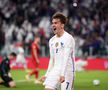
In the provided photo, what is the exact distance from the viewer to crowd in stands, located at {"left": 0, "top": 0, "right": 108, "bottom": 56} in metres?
30.9

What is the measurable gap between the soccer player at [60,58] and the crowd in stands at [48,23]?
65.0 feet

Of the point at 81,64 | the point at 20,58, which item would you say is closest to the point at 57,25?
the point at 20,58

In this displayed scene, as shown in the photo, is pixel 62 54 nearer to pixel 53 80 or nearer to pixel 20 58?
pixel 53 80

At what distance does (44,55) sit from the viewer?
101 ft

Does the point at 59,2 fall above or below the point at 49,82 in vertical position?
above

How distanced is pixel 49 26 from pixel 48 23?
0.44 m

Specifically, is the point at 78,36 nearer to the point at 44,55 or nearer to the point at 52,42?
the point at 44,55

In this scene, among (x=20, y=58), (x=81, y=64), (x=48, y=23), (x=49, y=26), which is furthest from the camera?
(x=48, y=23)

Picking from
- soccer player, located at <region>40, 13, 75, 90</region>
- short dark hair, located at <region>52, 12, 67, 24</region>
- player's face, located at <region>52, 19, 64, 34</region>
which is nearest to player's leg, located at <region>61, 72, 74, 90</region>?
soccer player, located at <region>40, 13, 75, 90</region>

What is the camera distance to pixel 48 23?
107 ft

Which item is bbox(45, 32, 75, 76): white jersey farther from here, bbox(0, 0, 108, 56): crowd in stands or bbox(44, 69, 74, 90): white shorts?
bbox(0, 0, 108, 56): crowd in stands

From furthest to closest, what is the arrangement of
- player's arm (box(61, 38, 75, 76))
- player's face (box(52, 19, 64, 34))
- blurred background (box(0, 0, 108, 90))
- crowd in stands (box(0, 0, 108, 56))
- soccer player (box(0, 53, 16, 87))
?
crowd in stands (box(0, 0, 108, 56))
blurred background (box(0, 0, 108, 90))
soccer player (box(0, 53, 16, 87))
player's face (box(52, 19, 64, 34))
player's arm (box(61, 38, 75, 76))

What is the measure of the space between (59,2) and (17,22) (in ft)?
11.1

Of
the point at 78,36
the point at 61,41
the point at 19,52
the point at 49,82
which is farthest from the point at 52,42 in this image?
the point at 78,36
